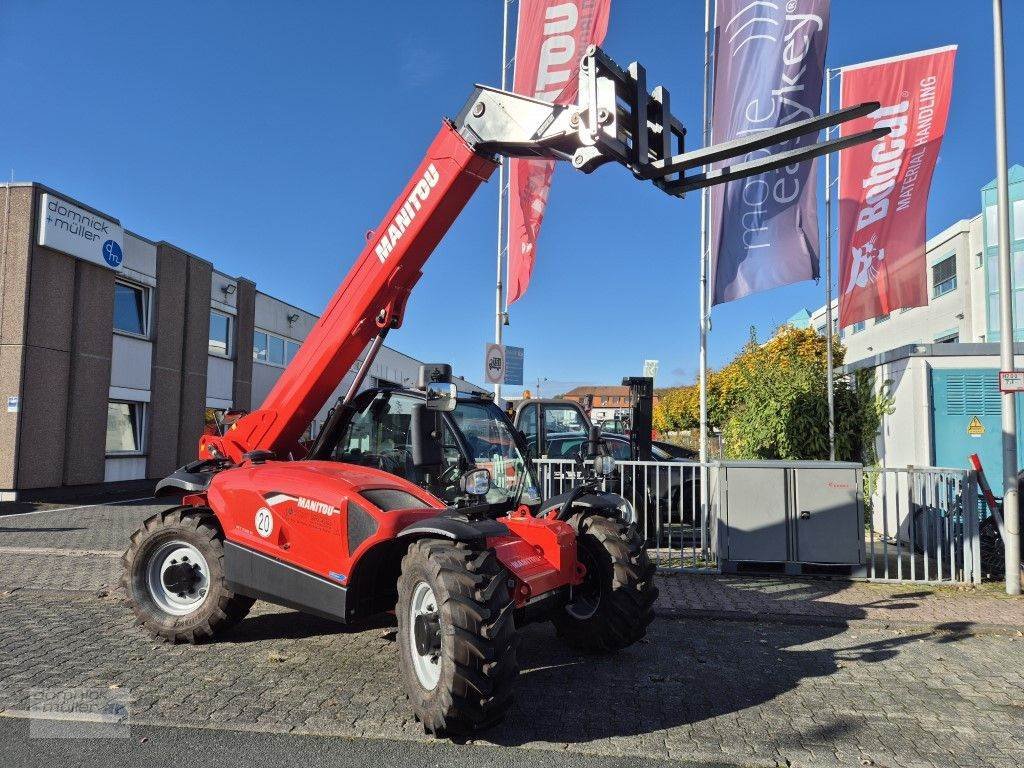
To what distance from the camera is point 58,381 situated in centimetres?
1620

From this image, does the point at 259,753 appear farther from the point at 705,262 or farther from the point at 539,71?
the point at 539,71

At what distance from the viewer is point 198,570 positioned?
5.62m

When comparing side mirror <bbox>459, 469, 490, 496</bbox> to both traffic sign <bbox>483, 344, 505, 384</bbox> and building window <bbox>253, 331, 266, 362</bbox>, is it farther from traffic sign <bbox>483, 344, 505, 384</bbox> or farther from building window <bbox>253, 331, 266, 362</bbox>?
building window <bbox>253, 331, 266, 362</bbox>

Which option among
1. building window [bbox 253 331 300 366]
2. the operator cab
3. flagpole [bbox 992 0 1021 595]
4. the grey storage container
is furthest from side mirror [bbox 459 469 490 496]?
building window [bbox 253 331 300 366]

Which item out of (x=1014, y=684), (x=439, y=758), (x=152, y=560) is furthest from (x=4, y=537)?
(x=1014, y=684)

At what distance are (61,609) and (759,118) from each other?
1046 centimetres

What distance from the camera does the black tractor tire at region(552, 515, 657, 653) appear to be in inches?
204

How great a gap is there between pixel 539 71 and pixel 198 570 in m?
9.40

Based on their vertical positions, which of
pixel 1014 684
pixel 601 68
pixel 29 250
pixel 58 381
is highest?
pixel 29 250

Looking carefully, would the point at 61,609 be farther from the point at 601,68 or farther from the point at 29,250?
the point at 29,250

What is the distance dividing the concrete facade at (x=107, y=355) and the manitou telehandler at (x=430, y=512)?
1224 centimetres

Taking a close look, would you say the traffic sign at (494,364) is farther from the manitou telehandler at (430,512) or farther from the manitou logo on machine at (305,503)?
the manitou logo on machine at (305,503)

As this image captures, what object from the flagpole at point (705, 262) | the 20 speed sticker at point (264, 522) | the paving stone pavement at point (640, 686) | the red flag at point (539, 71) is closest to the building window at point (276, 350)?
the red flag at point (539, 71)

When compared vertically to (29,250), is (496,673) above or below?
below
